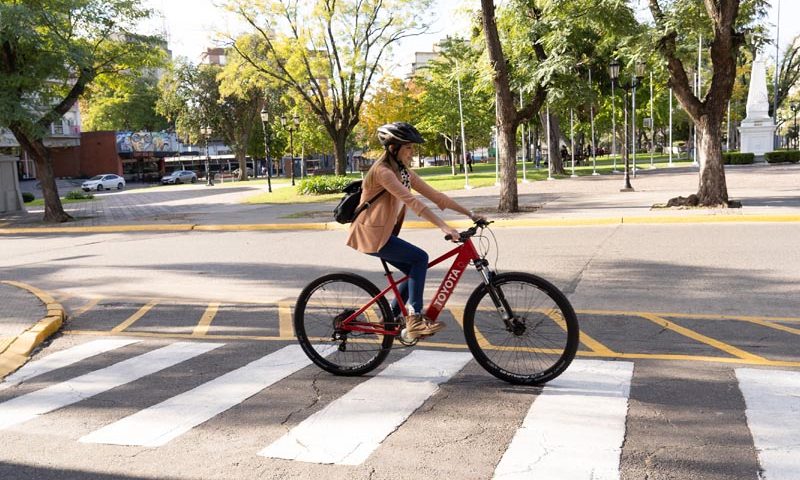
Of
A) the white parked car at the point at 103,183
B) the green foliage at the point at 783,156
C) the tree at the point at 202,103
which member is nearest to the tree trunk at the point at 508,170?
the green foliage at the point at 783,156

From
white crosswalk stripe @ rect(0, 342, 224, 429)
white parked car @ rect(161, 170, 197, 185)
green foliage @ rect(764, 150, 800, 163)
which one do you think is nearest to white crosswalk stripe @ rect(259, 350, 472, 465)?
white crosswalk stripe @ rect(0, 342, 224, 429)

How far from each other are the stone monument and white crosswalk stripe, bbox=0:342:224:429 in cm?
4613

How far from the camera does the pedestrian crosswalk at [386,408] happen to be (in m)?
3.85

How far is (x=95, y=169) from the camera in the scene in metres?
78.9

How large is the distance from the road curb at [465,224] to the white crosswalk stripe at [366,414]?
1107 centimetres

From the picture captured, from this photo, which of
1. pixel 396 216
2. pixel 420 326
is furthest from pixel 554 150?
pixel 420 326

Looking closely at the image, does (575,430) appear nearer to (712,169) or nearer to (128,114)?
(712,169)

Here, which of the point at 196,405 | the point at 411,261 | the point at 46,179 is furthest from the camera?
the point at 46,179

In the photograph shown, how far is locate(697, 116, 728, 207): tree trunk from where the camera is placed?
17.1 m

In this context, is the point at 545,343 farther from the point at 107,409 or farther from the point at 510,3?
the point at 510,3

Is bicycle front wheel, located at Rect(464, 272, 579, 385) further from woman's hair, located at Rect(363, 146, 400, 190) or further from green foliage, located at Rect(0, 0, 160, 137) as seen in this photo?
green foliage, located at Rect(0, 0, 160, 137)

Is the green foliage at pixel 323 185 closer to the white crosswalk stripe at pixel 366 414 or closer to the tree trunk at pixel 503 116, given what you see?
the tree trunk at pixel 503 116

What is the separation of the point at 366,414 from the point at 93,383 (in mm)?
2405

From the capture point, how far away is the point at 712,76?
17.3 m
